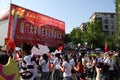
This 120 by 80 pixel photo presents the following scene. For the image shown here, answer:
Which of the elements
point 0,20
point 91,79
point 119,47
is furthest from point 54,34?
point 91,79

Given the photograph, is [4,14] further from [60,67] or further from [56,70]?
[60,67]

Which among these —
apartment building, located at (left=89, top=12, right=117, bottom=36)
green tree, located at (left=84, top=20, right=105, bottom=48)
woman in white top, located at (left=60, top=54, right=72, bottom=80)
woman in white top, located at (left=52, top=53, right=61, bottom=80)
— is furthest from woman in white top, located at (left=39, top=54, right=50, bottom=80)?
apartment building, located at (left=89, top=12, right=117, bottom=36)

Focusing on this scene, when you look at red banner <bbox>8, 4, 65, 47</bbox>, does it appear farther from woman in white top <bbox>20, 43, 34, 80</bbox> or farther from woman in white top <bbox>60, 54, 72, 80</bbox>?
woman in white top <bbox>20, 43, 34, 80</bbox>

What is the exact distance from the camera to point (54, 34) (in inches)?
1870

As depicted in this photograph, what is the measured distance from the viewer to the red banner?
35781mm

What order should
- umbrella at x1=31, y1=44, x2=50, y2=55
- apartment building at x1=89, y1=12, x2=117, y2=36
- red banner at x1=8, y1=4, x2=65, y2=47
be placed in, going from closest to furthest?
umbrella at x1=31, y1=44, x2=50, y2=55 < red banner at x1=8, y1=4, x2=65, y2=47 < apartment building at x1=89, y1=12, x2=117, y2=36

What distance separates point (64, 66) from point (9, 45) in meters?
2.82

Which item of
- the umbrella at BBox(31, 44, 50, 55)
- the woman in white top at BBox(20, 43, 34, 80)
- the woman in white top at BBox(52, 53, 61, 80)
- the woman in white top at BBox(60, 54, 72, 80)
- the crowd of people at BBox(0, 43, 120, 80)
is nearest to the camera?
the woman in white top at BBox(20, 43, 34, 80)

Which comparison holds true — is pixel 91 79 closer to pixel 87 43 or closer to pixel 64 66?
pixel 64 66

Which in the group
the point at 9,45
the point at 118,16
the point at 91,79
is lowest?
the point at 91,79

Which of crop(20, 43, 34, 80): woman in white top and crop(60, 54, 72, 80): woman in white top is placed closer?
crop(20, 43, 34, 80): woman in white top

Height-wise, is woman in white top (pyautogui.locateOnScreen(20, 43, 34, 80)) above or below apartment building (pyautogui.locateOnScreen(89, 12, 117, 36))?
below

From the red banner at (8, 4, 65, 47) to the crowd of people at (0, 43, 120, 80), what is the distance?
50.7 ft

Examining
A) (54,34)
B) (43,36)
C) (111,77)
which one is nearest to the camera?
(111,77)
